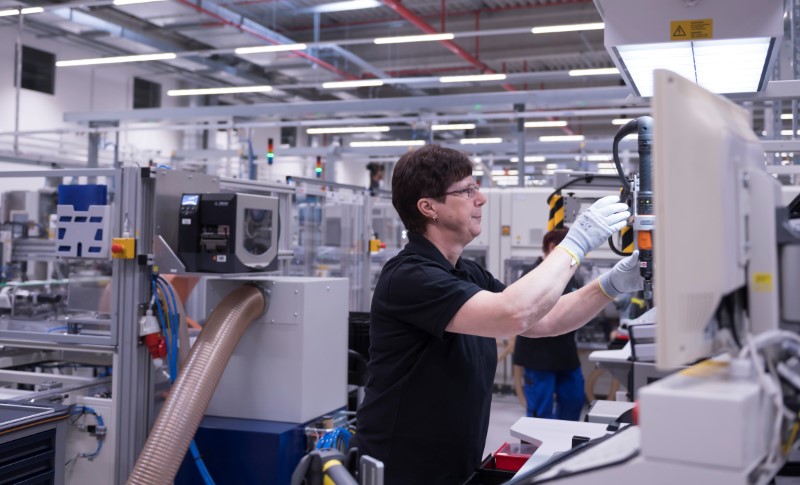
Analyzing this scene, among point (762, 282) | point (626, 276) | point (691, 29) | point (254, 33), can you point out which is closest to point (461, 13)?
point (254, 33)

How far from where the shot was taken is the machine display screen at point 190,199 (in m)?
2.99

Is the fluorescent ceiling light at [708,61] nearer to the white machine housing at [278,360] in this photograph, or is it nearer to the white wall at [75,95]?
the white machine housing at [278,360]

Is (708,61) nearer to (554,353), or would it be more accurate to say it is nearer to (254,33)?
(554,353)

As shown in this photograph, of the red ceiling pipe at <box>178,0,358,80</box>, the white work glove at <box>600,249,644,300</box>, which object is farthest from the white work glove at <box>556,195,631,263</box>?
the red ceiling pipe at <box>178,0,358,80</box>

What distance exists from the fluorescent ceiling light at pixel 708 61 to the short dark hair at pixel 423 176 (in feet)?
1.84

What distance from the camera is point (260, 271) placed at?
3.20 metres

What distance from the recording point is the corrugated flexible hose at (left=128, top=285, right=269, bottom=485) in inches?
98.8

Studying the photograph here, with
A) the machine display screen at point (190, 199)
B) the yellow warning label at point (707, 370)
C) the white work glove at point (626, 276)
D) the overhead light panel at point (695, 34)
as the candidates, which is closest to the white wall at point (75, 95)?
the machine display screen at point (190, 199)

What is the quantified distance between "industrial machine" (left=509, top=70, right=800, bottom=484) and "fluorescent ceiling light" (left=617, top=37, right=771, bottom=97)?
921mm

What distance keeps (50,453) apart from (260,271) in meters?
1.07

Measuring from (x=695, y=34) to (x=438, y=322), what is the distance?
3.35 ft

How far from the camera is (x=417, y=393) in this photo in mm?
1810

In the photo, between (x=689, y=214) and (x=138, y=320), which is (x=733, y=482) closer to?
(x=689, y=214)

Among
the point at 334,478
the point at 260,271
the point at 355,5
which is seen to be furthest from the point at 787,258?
the point at 355,5
